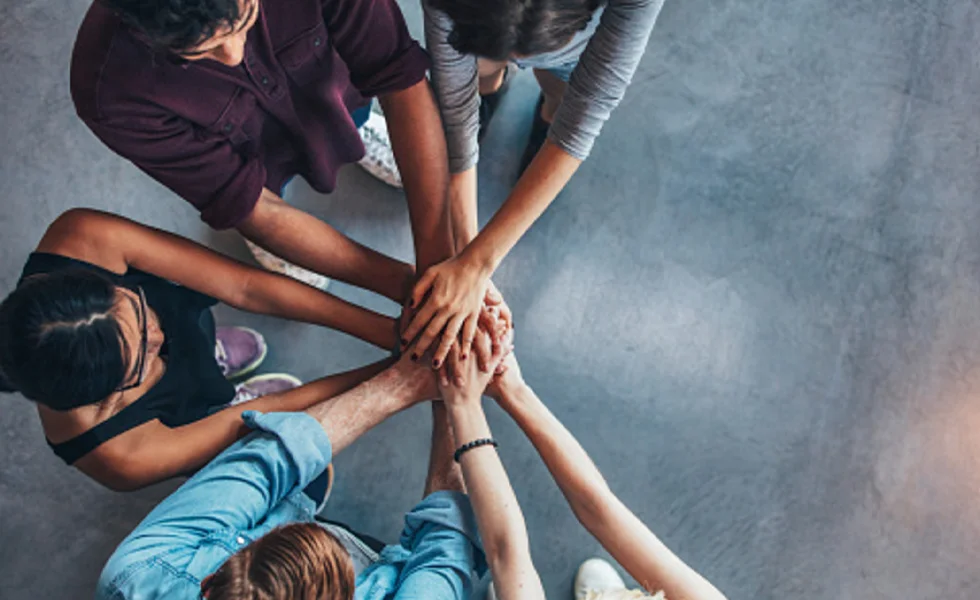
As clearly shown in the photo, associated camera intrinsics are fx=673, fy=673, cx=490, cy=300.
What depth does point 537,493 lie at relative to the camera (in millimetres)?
2088

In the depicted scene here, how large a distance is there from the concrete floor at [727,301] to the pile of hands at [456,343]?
485 mm

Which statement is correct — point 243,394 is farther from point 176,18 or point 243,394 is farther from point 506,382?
point 176,18

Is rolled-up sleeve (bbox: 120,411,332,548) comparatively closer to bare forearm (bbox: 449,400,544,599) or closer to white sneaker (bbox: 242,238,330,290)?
bare forearm (bbox: 449,400,544,599)

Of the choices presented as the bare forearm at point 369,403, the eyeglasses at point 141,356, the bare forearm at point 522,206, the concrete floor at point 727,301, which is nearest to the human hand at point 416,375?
the bare forearm at point 369,403

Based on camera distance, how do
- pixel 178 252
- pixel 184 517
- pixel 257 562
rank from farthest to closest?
pixel 178 252 < pixel 184 517 < pixel 257 562

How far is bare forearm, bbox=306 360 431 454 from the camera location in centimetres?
160

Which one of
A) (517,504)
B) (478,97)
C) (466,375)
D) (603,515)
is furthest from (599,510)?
(478,97)

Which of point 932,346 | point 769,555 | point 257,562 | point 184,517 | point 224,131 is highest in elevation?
point 932,346

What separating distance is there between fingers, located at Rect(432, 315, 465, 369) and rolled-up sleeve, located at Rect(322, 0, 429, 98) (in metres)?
0.54

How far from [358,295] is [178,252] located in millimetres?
709

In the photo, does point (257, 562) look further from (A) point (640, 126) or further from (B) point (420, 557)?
(A) point (640, 126)

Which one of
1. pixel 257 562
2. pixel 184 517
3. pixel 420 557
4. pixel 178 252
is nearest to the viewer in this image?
pixel 257 562

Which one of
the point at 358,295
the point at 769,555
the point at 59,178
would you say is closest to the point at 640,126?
the point at 358,295

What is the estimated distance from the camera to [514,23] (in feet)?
3.56
